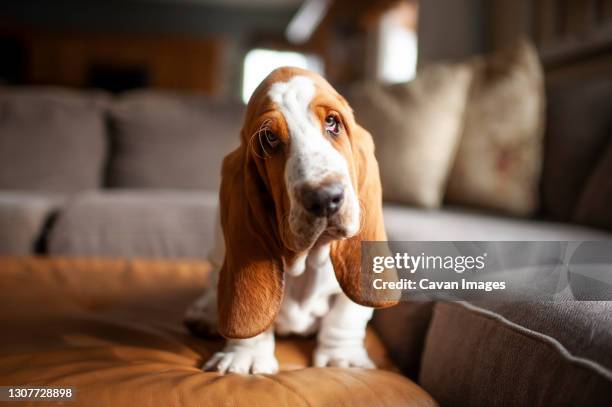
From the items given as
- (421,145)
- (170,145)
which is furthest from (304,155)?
(170,145)

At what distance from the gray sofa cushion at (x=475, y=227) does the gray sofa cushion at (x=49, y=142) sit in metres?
1.62

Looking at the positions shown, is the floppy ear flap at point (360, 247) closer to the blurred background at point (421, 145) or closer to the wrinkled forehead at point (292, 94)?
the wrinkled forehead at point (292, 94)

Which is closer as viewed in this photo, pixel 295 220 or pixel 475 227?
pixel 295 220

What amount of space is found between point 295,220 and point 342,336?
0.30m

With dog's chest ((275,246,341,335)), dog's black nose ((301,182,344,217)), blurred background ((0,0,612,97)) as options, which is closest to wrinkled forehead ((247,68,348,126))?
dog's black nose ((301,182,344,217))

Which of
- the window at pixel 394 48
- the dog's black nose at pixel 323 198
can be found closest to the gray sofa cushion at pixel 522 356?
the dog's black nose at pixel 323 198

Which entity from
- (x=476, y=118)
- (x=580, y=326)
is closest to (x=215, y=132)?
(x=476, y=118)

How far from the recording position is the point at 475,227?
1.43 metres

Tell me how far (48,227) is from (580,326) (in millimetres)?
1830

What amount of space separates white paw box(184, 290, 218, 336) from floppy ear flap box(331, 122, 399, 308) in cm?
35

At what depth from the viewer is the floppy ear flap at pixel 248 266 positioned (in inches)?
31.7

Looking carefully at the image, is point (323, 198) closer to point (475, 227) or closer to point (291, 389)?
A: point (291, 389)

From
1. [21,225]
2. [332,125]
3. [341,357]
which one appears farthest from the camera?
[21,225]

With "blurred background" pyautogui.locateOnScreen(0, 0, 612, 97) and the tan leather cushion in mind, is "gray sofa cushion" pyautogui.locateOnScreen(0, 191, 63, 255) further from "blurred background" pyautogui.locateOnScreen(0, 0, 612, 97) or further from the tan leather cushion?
"blurred background" pyautogui.locateOnScreen(0, 0, 612, 97)
